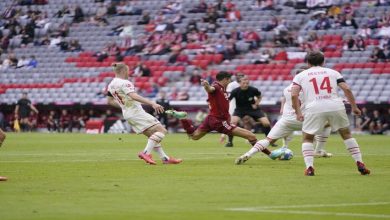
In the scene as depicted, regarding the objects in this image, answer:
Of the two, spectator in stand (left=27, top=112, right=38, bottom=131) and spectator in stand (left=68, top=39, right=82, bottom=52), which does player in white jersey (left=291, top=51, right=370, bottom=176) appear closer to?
spectator in stand (left=27, top=112, right=38, bottom=131)

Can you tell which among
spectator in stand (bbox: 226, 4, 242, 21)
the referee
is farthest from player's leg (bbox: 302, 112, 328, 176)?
spectator in stand (bbox: 226, 4, 242, 21)

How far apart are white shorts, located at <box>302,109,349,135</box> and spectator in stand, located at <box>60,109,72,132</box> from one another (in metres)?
33.5

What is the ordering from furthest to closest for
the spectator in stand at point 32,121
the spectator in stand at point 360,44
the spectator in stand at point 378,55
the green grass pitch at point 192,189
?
the spectator in stand at point 32,121 → the spectator in stand at point 360,44 → the spectator in stand at point 378,55 → the green grass pitch at point 192,189

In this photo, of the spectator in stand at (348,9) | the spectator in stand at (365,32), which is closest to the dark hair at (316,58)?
the spectator in stand at (365,32)

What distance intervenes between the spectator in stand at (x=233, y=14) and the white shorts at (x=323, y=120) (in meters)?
34.8

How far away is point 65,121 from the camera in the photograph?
49.5 metres

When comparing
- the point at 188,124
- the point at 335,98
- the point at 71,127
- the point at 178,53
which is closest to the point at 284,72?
the point at 178,53

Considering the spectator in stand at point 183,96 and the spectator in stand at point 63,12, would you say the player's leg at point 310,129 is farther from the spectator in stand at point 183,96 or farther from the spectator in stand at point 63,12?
the spectator in stand at point 63,12

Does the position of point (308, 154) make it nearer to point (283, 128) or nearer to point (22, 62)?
point (283, 128)

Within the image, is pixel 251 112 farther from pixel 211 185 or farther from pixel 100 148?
pixel 211 185

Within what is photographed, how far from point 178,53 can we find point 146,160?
30.8m

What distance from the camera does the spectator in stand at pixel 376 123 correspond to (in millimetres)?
40266

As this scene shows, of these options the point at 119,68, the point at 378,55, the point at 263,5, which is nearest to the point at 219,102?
the point at 119,68

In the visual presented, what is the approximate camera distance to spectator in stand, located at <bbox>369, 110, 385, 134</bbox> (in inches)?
1585
